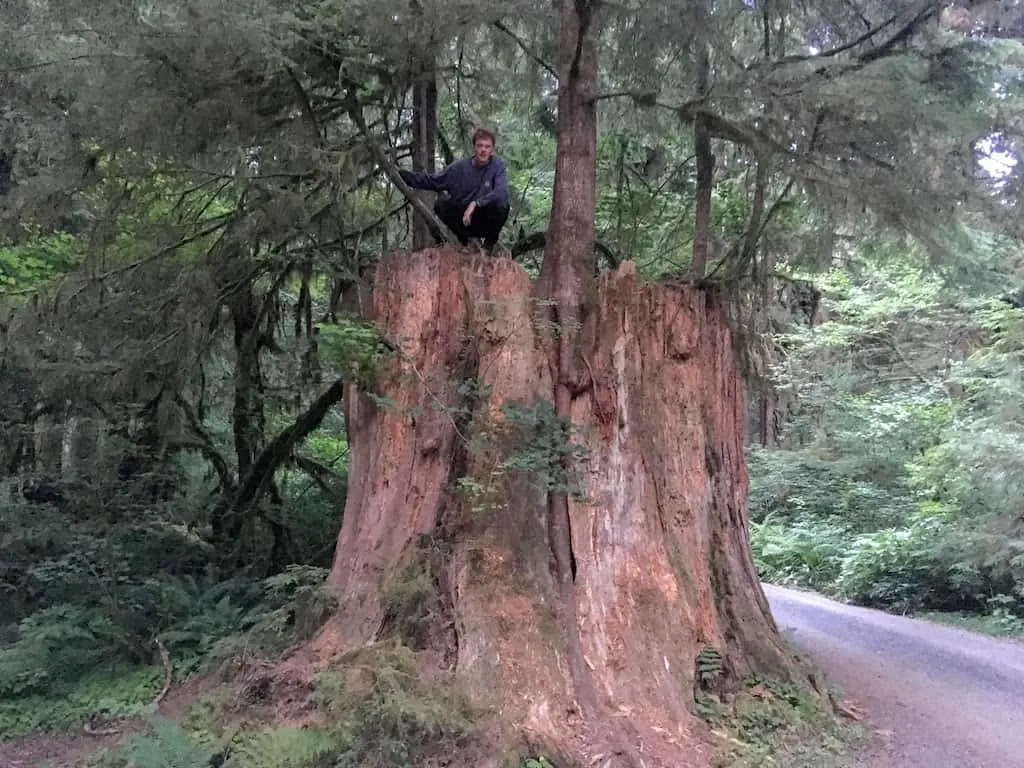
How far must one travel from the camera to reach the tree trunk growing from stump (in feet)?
18.2

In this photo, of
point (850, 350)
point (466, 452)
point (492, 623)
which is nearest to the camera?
point (492, 623)

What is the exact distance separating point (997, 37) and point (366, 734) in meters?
6.56

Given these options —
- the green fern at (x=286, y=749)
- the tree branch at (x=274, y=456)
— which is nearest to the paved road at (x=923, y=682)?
the green fern at (x=286, y=749)

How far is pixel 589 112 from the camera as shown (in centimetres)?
706

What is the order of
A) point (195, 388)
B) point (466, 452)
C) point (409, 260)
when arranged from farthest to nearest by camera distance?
point (195, 388) < point (409, 260) < point (466, 452)

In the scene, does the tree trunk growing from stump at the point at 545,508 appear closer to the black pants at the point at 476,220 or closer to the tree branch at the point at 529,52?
the black pants at the point at 476,220

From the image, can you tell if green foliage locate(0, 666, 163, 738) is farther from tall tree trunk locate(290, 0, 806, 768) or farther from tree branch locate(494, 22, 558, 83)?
tree branch locate(494, 22, 558, 83)

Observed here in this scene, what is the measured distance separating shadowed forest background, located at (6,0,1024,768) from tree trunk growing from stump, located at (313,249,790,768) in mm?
338

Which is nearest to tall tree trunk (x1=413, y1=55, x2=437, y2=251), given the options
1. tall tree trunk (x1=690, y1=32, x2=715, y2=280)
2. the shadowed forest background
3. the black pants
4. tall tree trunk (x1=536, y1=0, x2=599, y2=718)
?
the shadowed forest background

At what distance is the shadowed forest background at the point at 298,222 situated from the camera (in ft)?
20.2

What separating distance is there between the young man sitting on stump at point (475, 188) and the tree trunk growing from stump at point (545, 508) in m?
0.41

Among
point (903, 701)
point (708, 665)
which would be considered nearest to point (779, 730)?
point (708, 665)

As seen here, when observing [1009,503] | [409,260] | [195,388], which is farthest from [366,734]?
[1009,503]

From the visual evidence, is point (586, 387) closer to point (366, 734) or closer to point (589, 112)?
point (589, 112)
